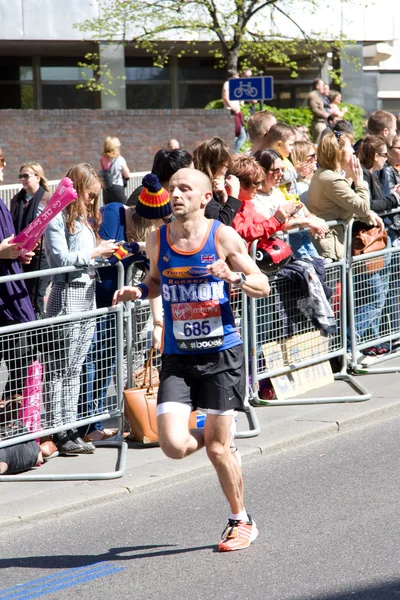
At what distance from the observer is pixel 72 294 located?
6.98 metres

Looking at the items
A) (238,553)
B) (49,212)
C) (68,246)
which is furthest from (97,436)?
(238,553)

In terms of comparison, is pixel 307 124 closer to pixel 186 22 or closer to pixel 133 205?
pixel 186 22

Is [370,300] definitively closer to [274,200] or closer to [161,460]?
[274,200]

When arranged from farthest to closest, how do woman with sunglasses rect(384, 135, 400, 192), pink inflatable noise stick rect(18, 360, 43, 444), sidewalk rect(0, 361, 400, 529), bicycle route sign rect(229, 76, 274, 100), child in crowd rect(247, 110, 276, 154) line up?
bicycle route sign rect(229, 76, 274, 100)
woman with sunglasses rect(384, 135, 400, 192)
child in crowd rect(247, 110, 276, 154)
pink inflatable noise stick rect(18, 360, 43, 444)
sidewalk rect(0, 361, 400, 529)

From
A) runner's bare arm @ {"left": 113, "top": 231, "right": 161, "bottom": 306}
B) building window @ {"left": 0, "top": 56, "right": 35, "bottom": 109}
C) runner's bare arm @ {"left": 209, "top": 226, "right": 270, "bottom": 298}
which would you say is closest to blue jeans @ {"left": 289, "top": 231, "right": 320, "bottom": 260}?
runner's bare arm @ {"left": 113, "top": 231, "right": 161, "bottom": 306}

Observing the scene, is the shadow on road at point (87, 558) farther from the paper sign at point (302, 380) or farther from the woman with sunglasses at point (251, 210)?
the paper sign at point (302, 380)

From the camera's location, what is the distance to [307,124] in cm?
2697

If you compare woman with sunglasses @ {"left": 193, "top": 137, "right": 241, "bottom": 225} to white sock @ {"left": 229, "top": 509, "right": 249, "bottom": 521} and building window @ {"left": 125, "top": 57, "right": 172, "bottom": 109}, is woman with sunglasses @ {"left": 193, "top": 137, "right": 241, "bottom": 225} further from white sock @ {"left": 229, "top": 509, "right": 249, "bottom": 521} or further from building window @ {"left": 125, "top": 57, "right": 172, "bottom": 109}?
building window @ {"left": 125, "top": 57, "right": 172, "bottom": 109}

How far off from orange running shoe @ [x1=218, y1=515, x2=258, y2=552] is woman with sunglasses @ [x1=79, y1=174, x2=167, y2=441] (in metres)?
1.97

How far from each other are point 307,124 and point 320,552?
74.8 feet

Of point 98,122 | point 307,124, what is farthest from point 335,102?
point 307,124

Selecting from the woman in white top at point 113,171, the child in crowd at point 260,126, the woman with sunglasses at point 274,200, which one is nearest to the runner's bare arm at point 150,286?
the woman with sunglasses at point 274,200

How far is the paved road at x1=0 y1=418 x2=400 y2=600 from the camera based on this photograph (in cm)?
470

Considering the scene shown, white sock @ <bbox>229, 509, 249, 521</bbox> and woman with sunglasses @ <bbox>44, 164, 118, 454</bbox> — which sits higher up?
woman with sunglasses @ <bbox>44, 164, 118, 454</bbox>
